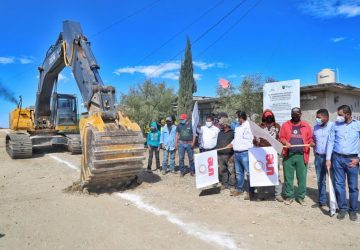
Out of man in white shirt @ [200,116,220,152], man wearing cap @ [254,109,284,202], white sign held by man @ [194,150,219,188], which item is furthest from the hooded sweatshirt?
man wearing cap @ [254,109,284,202]

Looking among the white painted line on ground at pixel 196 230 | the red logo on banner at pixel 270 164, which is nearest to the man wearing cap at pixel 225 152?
the red logo on banner at pixel 270 164

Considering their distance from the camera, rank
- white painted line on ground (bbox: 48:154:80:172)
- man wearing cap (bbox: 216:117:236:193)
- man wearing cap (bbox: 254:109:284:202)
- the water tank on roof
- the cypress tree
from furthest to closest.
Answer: the cypress tree < the water tank on roof < white painted line on ground (bbox: 48:154:80:172) < man wearing cap (bbox: 216:117:236:193) < man wearing cap (bbox: 254:109:284:202)

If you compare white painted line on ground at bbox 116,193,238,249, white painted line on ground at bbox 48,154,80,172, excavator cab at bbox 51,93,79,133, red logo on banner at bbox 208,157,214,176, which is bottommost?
white painted line on ground at bbox 116,193,238,249

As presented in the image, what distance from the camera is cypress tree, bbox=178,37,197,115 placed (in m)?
27.2

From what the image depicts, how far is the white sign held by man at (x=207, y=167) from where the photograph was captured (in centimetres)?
747

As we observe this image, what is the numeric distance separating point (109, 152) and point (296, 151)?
373 centimetres

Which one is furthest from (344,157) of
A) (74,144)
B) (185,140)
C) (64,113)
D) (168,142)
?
(64,113)

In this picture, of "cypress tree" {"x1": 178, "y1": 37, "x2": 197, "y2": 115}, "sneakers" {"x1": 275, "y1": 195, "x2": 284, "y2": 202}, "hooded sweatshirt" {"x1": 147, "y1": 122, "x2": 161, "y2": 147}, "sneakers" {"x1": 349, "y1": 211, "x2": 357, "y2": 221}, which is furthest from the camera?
"cypress tree" {"x1": 178, "y1": 37, "x2": 197, "y2": 115}

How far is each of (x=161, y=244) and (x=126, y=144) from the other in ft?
10.1

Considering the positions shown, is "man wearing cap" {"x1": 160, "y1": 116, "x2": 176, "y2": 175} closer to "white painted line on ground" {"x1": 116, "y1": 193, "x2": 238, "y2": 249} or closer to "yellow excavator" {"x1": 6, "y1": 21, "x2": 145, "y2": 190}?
"yellow excavator" {"x1": 6, "y1": 21, "x2": 145, "y2": 190}

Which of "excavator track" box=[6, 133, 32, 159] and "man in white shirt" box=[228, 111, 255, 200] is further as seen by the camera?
"excavator track" box=[6, 133, 32, 159]

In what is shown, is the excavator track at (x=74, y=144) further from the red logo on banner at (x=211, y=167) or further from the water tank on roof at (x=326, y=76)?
the water tank on roof at (x=326, y=76)

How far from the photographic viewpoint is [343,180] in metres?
5.71

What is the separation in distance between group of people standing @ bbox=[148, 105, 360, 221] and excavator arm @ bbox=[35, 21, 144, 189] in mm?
2038
